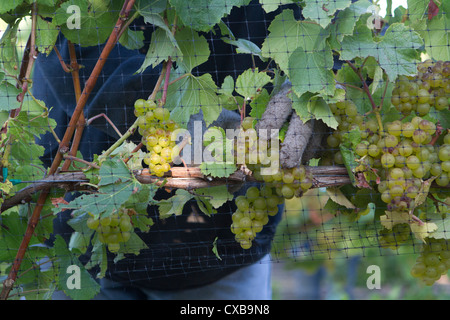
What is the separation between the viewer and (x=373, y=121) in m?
0.72

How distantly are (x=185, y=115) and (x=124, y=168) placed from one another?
11cm

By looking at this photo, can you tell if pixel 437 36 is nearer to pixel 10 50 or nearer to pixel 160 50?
pixel 160 50

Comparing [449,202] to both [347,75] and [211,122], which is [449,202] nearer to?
[347,75]

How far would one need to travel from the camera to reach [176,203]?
2.47ft

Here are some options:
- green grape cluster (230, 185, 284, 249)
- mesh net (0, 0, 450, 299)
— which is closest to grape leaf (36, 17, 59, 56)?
mesh net (0, 0, 450, 299)

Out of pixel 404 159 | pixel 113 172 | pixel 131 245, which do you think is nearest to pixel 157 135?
pixel 113 172

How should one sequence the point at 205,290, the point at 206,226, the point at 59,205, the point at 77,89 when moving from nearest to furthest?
the point at 59,205
the point at 77,89
the point at 206,226
the point at 205,290

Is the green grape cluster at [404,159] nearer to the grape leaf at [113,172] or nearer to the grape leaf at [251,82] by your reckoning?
the grape leaf at [251,82]

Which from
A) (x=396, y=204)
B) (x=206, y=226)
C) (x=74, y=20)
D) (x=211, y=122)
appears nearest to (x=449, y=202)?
(x=396, y=204)

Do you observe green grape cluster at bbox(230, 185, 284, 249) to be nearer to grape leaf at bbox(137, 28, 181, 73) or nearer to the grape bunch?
the grape bunch

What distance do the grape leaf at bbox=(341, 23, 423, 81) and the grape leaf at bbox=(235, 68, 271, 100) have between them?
4.2 inches

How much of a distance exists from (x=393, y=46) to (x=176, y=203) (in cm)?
34

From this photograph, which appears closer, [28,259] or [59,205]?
[59,205]

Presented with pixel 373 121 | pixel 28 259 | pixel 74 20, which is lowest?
pixel 28 259
